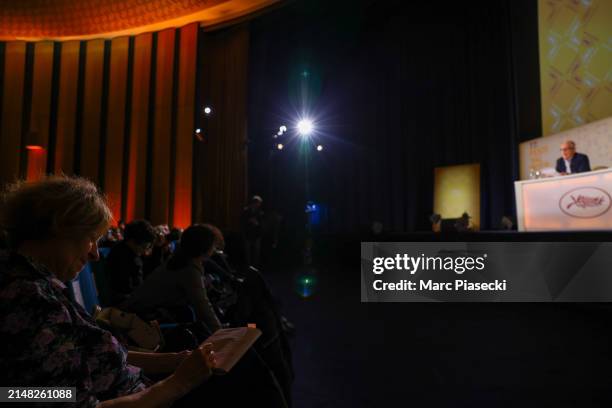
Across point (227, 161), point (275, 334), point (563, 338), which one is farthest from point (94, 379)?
point (227, 161)

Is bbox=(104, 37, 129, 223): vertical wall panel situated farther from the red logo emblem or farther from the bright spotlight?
the red logo emblem

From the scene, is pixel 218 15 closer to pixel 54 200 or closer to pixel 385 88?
pixel 385 88

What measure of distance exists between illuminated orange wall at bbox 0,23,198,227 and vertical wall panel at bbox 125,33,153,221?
2 cm

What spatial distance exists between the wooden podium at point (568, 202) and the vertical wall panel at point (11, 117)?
9252 mm

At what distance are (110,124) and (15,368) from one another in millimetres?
8397

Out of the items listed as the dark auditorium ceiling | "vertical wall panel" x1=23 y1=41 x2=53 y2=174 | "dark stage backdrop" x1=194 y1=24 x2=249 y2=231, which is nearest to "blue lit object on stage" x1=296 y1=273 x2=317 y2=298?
"dark stage backdrop" x1=194 y1=24 x2=249 y2=231

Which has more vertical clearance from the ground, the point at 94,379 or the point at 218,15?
the point at 218,15

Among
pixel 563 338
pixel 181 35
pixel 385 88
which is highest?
pixel 181 35

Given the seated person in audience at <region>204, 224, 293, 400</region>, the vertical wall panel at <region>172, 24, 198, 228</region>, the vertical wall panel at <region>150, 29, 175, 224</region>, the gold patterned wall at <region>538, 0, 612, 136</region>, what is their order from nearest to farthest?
the seated person in audience at <region>204, 224, 293, 400</region>, the gold patterned wall at <region>538, 0, 612, 136</region>, the vertical wall panel at <region>172, 24, 198, 228</region>, the vertical wall panel at <region>150, 29, 175, 224</region>

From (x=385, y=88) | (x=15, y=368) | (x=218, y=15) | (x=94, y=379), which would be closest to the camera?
(x=15, y=368)

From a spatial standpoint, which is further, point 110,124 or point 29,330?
point 110,124

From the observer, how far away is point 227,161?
7.64 metres

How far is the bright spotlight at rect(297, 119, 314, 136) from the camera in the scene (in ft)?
27.9

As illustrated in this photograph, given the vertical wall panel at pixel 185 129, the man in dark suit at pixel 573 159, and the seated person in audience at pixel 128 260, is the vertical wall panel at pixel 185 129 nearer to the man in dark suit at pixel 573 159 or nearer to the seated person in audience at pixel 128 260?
the seated person in audience at pixel 128 260
